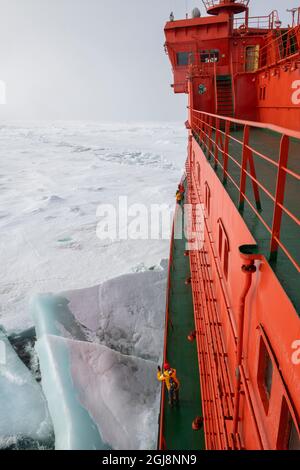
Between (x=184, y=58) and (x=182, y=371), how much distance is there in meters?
15.0

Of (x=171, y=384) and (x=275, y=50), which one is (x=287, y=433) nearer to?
(x=171, y=384)

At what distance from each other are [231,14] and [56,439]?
1970 centimetres

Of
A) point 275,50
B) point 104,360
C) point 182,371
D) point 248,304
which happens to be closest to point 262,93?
point 275,50

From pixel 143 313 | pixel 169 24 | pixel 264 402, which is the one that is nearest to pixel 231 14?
pixel 169 24

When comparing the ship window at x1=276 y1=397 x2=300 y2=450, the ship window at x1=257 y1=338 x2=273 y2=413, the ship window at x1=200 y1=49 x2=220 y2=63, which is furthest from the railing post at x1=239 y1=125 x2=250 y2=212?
the ship window at x1=200 y1=49 x2=220 y2=63

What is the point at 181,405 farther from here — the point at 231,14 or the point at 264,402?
the point at 231,14

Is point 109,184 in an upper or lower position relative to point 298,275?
lower

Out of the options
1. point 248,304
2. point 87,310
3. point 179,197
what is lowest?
point 87,310

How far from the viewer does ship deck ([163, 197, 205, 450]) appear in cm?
533

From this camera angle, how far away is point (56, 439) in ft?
25.8

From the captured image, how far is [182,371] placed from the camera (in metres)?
6.51

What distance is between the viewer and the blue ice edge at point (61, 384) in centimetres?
742
